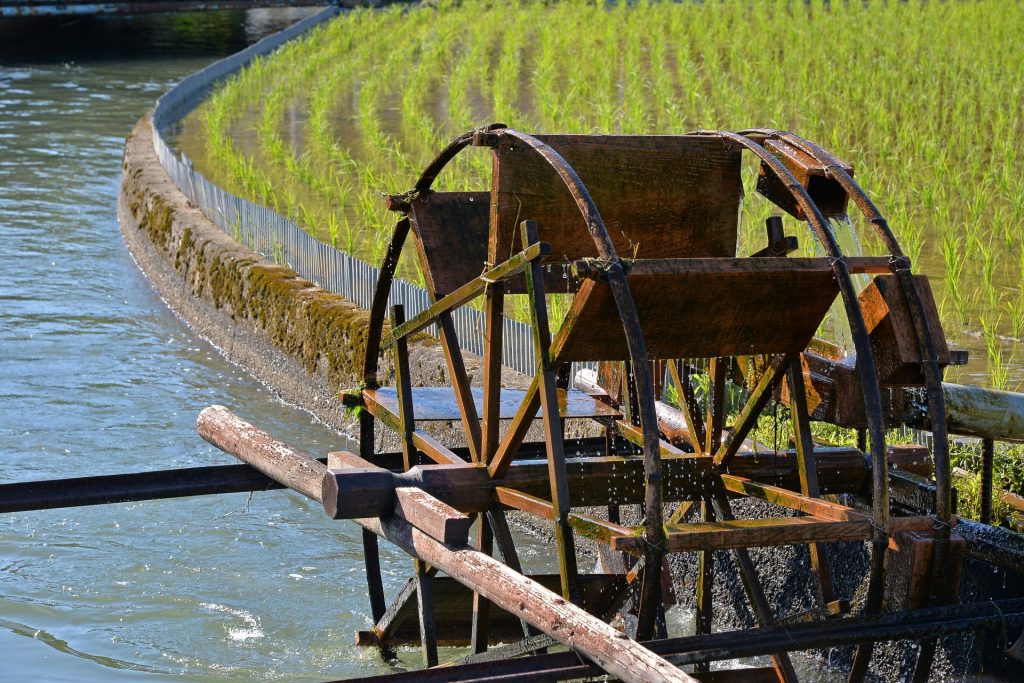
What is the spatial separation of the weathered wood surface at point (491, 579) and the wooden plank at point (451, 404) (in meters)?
0.99

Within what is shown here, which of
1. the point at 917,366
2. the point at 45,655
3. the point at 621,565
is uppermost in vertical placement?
the point at 917,366

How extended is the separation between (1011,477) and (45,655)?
428 cm

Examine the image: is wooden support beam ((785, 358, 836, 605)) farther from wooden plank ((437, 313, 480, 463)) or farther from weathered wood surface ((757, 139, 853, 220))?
wooden plank ((437, 313, 480, 463))

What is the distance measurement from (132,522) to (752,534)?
447cm

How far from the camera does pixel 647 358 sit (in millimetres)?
3939

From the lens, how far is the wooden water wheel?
13.6 feet

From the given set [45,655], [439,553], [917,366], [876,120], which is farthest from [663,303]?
[876,120]

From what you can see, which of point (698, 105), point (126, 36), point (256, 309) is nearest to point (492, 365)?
point (256, 309)

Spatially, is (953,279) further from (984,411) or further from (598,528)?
(598,528)

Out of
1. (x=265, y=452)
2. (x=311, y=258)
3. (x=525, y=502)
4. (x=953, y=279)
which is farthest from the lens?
(x=311, y=258)

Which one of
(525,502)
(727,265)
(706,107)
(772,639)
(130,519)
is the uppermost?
(706,107)

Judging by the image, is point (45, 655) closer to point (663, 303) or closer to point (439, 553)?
point (439, 553)

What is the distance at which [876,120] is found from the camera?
1220 cm

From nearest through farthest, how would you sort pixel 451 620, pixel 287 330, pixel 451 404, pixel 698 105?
pixel 451 620 → pixel 451 404 → pixel 287 330 → pixel 698 105
